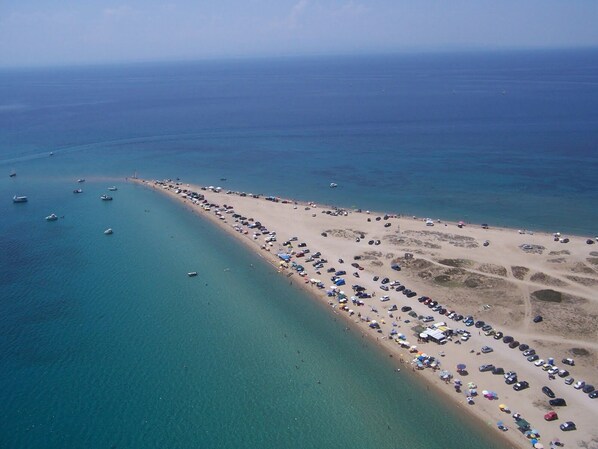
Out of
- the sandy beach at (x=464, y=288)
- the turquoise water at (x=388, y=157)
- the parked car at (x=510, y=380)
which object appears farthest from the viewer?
the turquoise water at (x=388, y=157)

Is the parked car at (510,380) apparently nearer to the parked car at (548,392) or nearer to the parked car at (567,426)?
the parked car at (548,392)

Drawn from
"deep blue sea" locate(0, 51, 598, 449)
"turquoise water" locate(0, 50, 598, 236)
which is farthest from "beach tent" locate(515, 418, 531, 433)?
"turquoise water" locate(0, 50, 598, 236)

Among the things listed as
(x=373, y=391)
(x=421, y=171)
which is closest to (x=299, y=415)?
(x=373, y=391)

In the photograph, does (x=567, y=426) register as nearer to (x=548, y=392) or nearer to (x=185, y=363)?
(x=548, y=392)

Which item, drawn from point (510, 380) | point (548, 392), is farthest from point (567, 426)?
point (510, 380)

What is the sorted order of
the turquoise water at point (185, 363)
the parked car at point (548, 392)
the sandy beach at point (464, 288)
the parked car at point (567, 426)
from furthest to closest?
the sandy beach at point (464, 288)
the parked car at point (548, 392)
the turquoise water at point (185, 363)
the parked car at point (567, 426)

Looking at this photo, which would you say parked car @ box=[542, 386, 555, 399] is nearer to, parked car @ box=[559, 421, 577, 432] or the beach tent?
parked car @ box=[559, 421, 577, 432]

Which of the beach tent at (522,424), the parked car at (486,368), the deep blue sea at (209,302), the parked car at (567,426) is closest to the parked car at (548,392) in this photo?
the parked car at (567,426)
